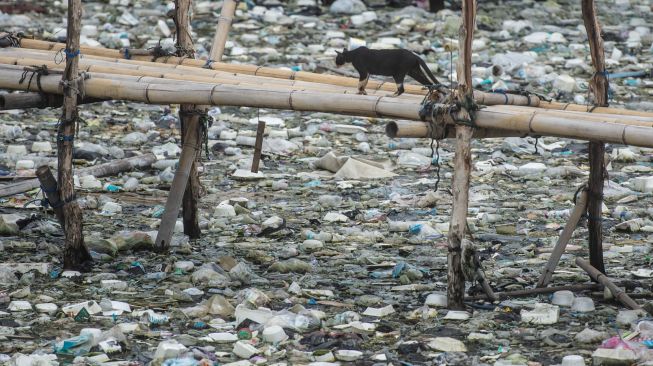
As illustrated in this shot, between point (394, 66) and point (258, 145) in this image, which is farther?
point (258, 145)

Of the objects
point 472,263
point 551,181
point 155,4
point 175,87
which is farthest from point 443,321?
point 155,4

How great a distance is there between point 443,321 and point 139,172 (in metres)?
3.71

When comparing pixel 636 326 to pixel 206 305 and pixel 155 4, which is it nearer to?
pixel 206 305

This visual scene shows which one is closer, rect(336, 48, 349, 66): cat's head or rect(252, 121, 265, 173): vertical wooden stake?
rect(336, 48, 349, 66): cat's head

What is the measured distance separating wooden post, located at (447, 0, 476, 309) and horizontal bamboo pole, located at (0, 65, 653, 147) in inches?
3.3

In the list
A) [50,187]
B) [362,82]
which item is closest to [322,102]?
[362,82]

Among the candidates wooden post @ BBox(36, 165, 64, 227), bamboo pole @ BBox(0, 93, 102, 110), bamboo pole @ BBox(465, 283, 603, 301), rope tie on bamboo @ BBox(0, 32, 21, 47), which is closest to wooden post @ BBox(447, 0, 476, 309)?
bamboo pole @ BBox(465, 283, 603, 301)

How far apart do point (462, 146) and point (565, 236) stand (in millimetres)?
830

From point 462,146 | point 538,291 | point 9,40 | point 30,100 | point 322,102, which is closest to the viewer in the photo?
point 462,146

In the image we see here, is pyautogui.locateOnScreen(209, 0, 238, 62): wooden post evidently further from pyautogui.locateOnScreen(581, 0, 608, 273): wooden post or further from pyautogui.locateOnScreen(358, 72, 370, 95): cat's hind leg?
pyautogui.locateOnScreen(581, 0, 608, 273): wooden post

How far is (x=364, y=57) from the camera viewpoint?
5062mm

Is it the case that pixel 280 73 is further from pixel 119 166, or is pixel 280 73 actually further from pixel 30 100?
pixel 119 166

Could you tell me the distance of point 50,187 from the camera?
526 cm

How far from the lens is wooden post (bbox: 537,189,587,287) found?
5.00 m
